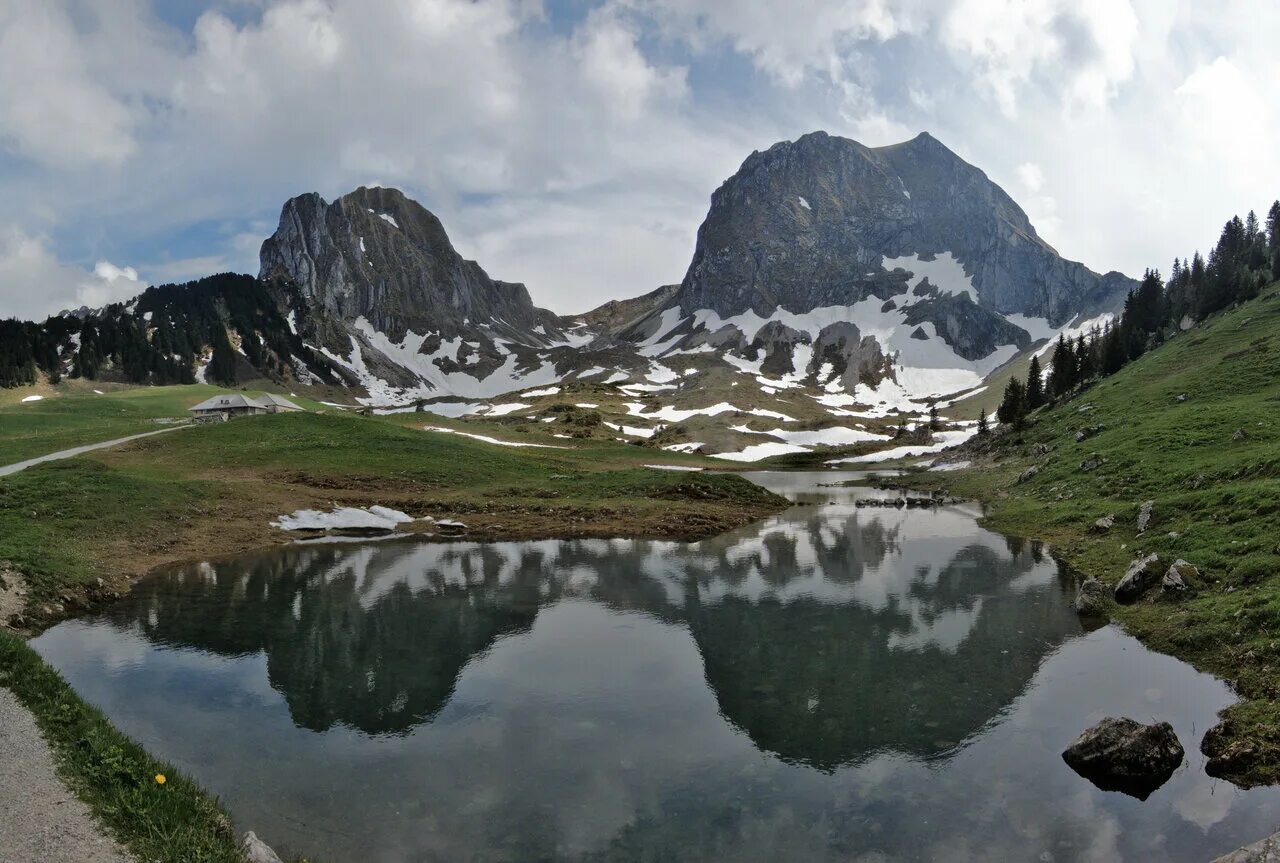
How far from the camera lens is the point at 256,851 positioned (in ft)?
36.1

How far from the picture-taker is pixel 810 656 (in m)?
22.6

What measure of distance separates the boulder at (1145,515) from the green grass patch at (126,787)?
35204mm

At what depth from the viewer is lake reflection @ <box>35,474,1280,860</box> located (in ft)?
42.4

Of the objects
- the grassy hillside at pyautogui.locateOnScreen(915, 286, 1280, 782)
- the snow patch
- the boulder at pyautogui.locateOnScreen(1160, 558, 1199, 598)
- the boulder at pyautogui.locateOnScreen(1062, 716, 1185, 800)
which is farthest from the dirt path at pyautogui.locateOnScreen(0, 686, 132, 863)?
the snow patch

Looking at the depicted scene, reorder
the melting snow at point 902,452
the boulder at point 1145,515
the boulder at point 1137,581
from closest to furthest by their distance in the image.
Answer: the boulder at point 1137,581 < the boulder at point 1145,515 < the melting snow at point 902,452

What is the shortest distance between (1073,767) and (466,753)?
518 inches

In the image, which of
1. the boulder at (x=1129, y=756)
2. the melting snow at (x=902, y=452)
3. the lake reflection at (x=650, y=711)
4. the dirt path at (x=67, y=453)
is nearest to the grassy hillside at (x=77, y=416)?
the dirt path at (x=67, y=453)

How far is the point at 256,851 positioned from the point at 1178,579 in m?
26.7

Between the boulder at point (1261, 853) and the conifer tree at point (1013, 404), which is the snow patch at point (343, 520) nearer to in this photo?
the boulder at point (1261, 853)

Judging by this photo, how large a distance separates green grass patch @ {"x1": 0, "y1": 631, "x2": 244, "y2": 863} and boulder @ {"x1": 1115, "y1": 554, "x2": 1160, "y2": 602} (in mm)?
27413

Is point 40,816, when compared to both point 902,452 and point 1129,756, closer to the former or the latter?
point 1129,756

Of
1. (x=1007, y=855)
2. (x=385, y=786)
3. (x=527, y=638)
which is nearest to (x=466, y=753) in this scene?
(x=385, y=786)

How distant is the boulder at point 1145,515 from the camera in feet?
103

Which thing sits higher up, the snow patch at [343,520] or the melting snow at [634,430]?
the melting snow at [634,430]
